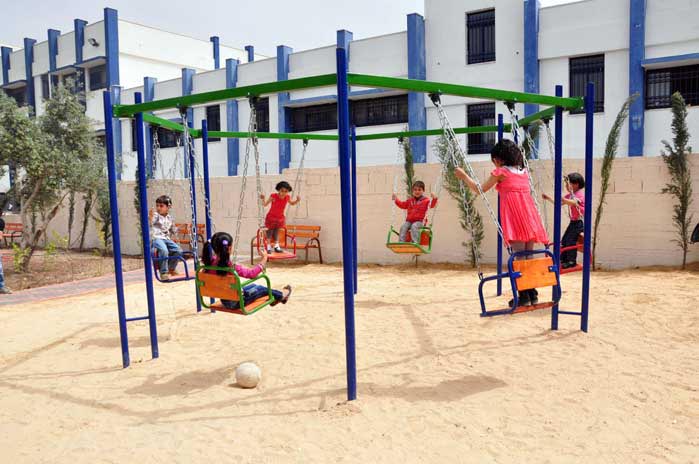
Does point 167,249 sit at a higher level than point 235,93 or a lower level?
lower

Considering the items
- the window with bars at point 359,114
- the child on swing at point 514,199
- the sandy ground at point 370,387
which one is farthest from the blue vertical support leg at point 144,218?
the window with bars at point 359,114

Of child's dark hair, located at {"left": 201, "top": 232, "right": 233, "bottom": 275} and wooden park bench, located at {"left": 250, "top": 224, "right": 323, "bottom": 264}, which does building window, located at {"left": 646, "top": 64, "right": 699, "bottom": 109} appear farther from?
child's dark hair, located at {"left": 201, "top": 232, "right": 233, "bottom": 275}

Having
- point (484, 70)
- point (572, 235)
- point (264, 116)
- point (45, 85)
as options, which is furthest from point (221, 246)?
point (45, 85)

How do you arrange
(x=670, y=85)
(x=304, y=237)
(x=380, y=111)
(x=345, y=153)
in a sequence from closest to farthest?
(x=345, y=153) < (x=304, y=237) < (x=670, y=85) < (x=380, y=111)

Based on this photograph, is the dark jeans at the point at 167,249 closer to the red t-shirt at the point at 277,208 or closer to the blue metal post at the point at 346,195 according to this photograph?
the red t-shirt at the point at 277,208

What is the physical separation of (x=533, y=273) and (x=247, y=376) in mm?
1870

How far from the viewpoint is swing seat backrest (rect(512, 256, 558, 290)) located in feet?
11.2

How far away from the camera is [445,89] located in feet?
11.2

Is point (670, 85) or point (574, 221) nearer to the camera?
point (574, 221)

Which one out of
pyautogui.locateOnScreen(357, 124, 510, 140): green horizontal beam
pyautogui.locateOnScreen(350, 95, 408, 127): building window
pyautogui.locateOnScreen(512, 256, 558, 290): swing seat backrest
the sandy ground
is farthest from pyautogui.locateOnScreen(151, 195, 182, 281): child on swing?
pyautogui.locateOnScreen(350, 95, 408, 127): building window

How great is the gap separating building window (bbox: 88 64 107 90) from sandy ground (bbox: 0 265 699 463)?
60.3 feet

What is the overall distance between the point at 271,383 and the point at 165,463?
1.10 meters

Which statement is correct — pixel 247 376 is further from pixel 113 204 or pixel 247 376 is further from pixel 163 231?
pixel 163 231

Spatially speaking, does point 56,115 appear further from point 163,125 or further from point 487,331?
point 487,331
